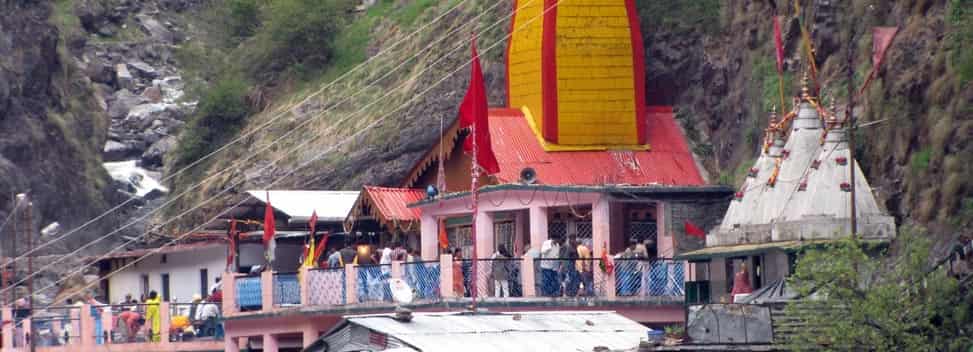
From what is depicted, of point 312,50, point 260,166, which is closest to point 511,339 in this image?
point 260,166

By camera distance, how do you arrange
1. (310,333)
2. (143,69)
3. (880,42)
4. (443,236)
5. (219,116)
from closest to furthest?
(880,42) → (310,333) → (443,236) → (219,116) → (143,69)

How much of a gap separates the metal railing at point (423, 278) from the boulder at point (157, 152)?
219 feet

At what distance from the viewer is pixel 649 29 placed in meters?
57.8

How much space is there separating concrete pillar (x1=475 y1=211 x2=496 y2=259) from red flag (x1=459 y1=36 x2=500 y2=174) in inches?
49.8

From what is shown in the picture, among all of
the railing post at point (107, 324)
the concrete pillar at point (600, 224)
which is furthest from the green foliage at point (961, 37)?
the railing post at point (107, 324)

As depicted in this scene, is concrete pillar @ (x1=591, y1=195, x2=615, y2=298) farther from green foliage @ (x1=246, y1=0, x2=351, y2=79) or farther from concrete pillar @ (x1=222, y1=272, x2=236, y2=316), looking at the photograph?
green foliage @ (x1=246, y1=0, x2=351, y2=79)

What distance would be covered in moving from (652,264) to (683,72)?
11.6 meters

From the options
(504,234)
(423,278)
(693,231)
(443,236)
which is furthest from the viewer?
(504,234)

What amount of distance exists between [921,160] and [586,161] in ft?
39.9

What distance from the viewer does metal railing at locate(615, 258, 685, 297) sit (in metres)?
45.2

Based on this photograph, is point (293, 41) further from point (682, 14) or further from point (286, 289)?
point (286, 289)

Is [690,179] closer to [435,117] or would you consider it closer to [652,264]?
[652,264]

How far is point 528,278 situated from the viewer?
44875 millimetres

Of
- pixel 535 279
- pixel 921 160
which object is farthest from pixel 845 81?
pixel 535 279
